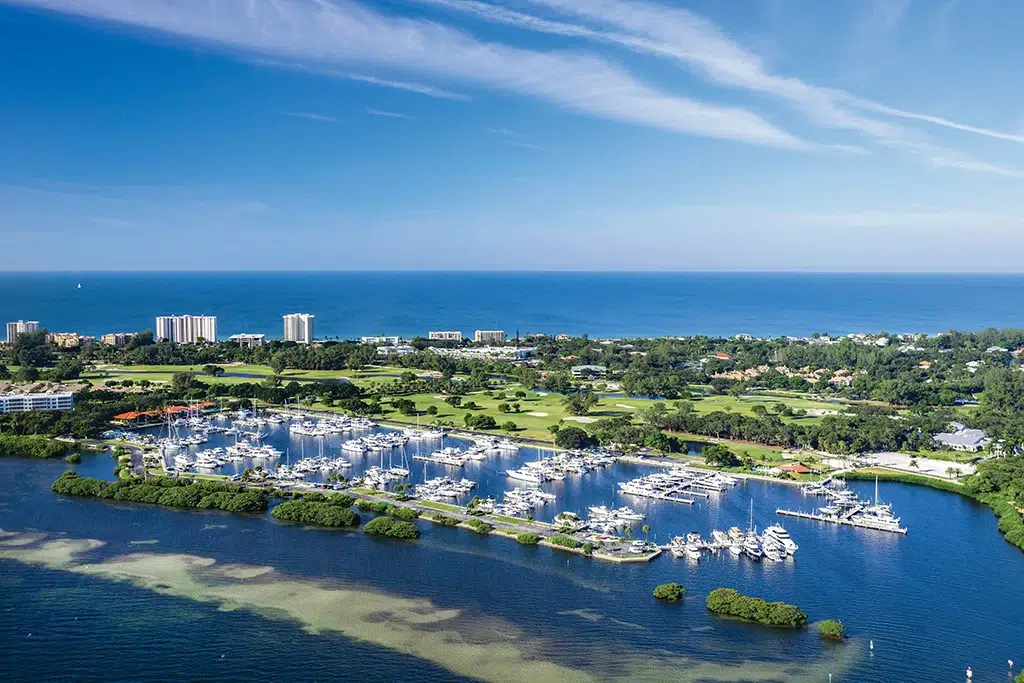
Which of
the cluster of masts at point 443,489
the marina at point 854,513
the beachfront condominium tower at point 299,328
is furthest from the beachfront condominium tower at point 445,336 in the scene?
the marina at point 854,513

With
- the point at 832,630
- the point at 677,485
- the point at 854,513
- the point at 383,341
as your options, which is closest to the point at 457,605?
the point at 832,630

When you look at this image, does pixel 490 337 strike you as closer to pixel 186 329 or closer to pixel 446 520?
pixel 186 329

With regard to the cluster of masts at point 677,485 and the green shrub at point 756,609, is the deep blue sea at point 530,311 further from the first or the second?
the green shrub at point 756,609

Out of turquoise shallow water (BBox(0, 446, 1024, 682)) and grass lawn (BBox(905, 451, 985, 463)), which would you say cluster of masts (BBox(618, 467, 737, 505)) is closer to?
turquoise shallow water (BBox(0, 446, 1024, 682))

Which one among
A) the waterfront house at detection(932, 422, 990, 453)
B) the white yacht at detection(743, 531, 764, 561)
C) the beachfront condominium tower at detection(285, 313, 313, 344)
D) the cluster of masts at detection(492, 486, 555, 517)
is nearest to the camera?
the white yacht at detection(743, 531, 764, 561)

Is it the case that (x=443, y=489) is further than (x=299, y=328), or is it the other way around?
(x=299, y=328)

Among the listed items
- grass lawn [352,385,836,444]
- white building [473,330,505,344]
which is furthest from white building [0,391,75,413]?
white building [473,330,505,344]
